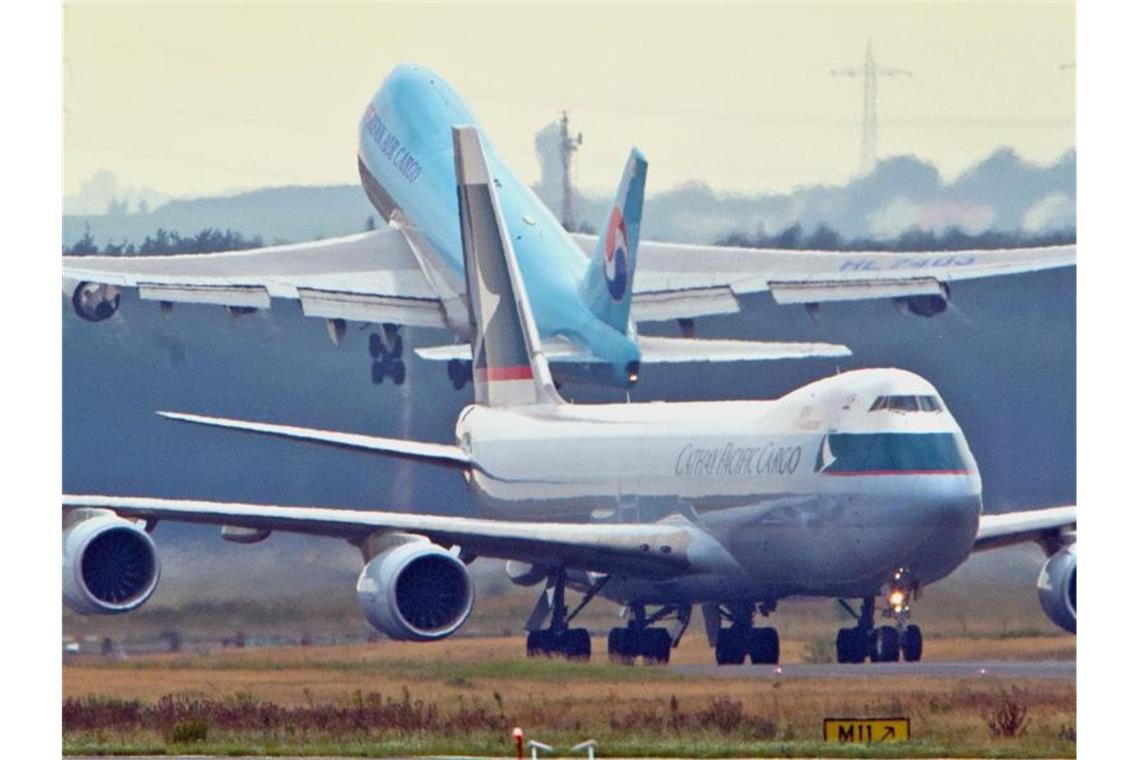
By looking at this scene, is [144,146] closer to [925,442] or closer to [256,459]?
[256,459]

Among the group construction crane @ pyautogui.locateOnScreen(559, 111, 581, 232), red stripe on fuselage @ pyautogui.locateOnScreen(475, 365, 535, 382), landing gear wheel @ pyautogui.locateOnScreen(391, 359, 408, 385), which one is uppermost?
construction crane @ pyautogui.locateOnScreen(559, 111, 581, 232)

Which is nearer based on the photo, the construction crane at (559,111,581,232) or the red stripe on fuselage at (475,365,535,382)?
the construction crane at (559,111,581,232)

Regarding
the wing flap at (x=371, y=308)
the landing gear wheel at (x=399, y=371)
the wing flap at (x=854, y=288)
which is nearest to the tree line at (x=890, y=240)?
the wing flap at (x=854, y=288)

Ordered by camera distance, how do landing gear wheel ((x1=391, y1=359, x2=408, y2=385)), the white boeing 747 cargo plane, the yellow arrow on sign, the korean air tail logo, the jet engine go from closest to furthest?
the yellow arrow on sign, the white boeing 747 cargo plane, the jet engine, the korean air tail logo, landing gear wheel ((x1=391, y1=359, x2=408, y2=385))

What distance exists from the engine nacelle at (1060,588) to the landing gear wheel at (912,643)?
151 cm

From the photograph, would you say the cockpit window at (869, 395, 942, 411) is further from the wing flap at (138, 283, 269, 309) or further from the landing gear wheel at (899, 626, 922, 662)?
the wing flap at (138, 283, 269, 309)

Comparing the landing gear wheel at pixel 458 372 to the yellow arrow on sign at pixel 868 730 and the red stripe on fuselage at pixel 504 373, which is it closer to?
the red stripe on fuselage at pixel 504 373

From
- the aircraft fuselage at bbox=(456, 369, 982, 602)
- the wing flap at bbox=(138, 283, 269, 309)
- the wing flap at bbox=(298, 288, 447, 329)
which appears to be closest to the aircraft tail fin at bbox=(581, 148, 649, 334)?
the aircraft fuselage at bbox=(456, 369, 982, 602)

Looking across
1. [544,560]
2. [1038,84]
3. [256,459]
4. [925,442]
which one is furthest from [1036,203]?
[256,459]

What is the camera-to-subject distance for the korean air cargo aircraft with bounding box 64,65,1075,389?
39219mm

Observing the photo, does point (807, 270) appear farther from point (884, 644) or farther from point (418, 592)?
point (418, 592)

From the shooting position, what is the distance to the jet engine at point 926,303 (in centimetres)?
3869

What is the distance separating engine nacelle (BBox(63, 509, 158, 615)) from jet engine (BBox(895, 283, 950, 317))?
10097 mm

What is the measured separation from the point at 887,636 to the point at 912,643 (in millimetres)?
296
